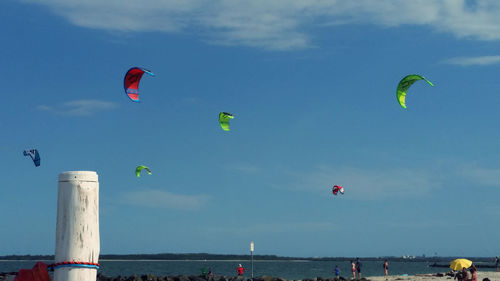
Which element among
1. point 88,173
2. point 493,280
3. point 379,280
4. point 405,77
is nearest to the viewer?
point 88,173

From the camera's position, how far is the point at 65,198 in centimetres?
338

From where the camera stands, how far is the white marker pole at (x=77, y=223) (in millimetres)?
3348

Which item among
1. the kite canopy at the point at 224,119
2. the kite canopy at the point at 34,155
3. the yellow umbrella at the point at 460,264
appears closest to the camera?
the kite canopy at the point at 34,155

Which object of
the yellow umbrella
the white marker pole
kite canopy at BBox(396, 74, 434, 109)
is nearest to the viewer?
the white marker pole

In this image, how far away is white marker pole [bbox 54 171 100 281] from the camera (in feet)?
11.0

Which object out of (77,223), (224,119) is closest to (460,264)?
(224,119)

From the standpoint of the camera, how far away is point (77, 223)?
11.0 feet

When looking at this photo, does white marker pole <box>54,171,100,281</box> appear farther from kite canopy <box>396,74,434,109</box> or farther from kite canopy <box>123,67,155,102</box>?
kite canopy <box>396,74,434,109</box>

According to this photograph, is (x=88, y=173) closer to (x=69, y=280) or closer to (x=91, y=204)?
(x=91, y=204)

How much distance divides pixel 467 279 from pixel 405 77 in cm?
822

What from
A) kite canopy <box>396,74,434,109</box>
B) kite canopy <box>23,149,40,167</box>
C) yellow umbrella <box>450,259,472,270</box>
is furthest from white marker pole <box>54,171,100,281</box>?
yellow umbrella <box>450,259,472,270</box>

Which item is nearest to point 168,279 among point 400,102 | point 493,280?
point 400,102

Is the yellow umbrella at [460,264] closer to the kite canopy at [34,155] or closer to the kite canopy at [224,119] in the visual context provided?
the kite canopy at [224,119]

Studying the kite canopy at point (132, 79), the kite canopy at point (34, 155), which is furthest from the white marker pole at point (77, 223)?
the kite canopy at point (34, 155)
